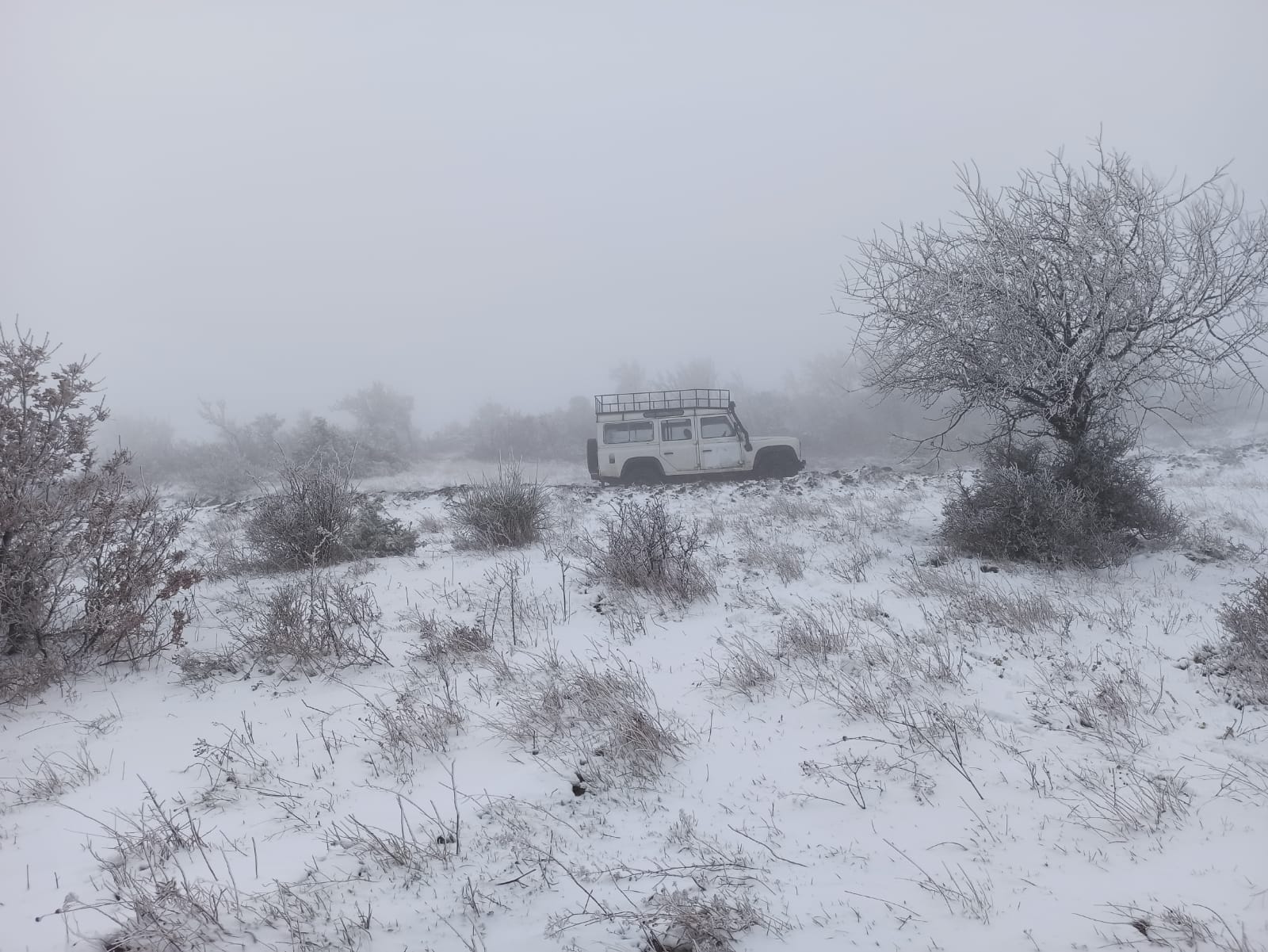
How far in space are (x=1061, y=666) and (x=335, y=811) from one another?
4.33 metres

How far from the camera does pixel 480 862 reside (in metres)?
2.48

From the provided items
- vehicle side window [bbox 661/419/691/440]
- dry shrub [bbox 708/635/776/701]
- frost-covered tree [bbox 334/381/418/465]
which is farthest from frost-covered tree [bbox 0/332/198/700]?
frost-covered tree [bbox 334/381/418/465]

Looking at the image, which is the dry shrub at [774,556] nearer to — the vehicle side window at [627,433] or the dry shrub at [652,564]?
the dry shrub at [652,564]

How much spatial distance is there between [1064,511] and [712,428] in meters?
10.4

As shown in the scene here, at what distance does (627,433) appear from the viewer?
653 inches

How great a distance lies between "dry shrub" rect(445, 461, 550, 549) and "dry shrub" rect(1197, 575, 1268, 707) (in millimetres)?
6608

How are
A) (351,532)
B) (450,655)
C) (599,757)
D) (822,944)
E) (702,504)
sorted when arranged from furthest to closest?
(702,504) → (351,532) → (450,655) → (599,757) → (822,944)

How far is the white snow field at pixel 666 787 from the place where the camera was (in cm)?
215

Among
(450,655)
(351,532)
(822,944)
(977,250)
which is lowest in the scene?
(822,944)

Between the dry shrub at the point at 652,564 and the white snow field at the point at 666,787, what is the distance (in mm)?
371

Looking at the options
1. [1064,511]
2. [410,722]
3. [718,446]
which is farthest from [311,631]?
[718,446]

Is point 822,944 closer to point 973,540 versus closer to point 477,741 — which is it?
point 477,741

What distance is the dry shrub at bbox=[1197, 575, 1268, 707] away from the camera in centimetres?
337

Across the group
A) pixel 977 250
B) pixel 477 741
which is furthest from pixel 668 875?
pixel 977 250
